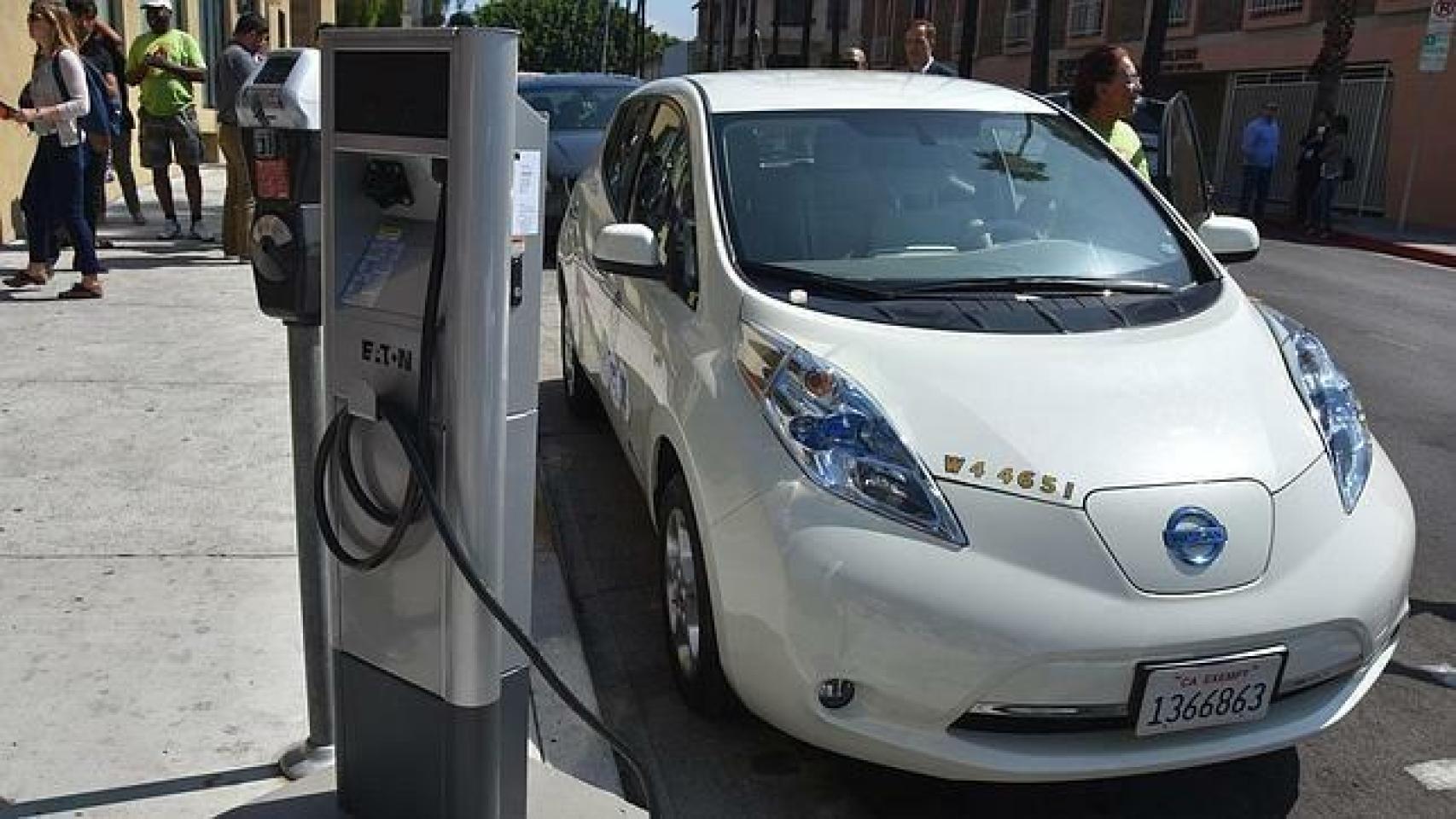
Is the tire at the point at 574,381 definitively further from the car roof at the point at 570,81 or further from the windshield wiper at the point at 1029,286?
the car roof at the point at 570,81

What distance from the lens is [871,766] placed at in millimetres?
3092

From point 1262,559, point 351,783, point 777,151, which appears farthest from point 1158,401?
point 351,783

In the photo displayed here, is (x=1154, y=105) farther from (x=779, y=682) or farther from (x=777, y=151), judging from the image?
(x=779, y=682)

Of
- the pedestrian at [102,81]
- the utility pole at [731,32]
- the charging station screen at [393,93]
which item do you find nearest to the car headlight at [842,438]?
the charging station screen at [393,93]

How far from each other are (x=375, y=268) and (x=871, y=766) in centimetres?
171

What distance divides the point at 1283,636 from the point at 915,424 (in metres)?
0.88

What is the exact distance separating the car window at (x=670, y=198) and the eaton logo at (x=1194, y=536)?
1410mm

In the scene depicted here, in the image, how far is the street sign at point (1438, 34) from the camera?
1551cm

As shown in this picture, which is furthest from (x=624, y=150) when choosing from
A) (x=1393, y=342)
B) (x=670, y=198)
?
(x=1393, y=342)

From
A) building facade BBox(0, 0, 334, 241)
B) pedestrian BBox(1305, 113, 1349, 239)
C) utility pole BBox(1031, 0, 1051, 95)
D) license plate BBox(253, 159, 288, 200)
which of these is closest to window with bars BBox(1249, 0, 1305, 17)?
utility pole BBox(1031, 0, 1051, 95)

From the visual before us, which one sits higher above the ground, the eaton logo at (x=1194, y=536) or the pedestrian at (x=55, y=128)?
the pedestrian at (x=55, y=128)

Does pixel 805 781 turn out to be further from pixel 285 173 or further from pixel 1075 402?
pixel 285 173

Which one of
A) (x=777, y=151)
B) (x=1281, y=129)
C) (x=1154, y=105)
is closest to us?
(x=777, y=151)

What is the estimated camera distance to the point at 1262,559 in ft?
8.63
